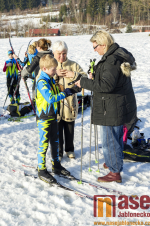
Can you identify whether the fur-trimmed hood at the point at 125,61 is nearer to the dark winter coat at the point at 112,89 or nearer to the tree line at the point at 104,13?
the dark winter coat at the point at 112,89

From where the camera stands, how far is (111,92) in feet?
8.54

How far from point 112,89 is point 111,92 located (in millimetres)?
122

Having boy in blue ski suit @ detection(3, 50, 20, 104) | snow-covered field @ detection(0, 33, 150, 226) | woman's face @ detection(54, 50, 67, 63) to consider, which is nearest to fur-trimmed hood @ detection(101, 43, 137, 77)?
woman's face @ detection(54, 50, 67, 63)

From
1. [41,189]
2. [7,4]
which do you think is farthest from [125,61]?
[7,4]

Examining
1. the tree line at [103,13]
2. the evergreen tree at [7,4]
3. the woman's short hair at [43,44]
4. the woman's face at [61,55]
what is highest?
the evergreen tree at [7,4]

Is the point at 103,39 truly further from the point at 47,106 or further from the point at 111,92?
the point at 47,106

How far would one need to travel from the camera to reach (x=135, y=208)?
245 centimetres

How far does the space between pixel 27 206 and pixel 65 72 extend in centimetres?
174

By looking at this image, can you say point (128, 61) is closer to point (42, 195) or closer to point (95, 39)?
point (95, 39)

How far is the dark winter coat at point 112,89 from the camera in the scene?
8.14ft

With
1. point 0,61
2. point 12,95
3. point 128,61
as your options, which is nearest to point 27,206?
point 128,61

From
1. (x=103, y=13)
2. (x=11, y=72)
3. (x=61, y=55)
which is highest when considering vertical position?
(x=103, y=13)

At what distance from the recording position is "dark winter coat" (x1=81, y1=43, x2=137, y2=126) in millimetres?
2480

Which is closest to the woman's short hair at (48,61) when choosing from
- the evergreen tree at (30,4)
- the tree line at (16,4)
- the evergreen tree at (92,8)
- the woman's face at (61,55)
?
the woman's face at (61,55)
